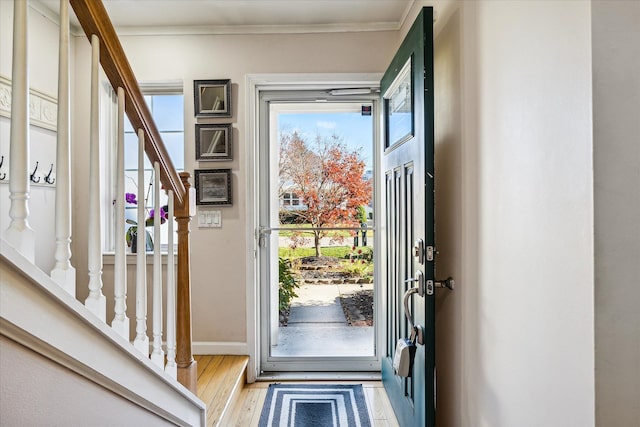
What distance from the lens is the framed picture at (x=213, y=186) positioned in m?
2.77

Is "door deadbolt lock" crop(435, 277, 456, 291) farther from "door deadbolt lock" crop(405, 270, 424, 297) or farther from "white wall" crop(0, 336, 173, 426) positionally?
"white wall" crop(0, 336, 173, 426)

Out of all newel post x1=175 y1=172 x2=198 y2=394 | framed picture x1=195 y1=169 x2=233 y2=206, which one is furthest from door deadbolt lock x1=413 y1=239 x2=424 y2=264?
framed picture x1=195 y1=169 x2=233 y2=206

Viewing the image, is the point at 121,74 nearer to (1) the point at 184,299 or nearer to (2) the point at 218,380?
(1) the point at 184,299

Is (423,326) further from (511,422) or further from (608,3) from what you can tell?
(608,3)

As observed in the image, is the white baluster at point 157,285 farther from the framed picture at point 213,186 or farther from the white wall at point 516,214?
the framed picture at point 213,186

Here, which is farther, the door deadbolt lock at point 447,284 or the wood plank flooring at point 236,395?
the wood plank flooring at point 236,395

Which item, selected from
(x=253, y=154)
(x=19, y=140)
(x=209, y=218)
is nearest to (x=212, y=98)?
(x=253, y=154)

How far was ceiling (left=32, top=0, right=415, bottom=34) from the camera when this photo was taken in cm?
247

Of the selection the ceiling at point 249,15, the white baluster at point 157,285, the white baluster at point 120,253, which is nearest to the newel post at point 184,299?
the white baluster at point 157,285

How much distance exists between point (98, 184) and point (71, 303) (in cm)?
32

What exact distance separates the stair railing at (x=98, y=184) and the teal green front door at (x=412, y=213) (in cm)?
98

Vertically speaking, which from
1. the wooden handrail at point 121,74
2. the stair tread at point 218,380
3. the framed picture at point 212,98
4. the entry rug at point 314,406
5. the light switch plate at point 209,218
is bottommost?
the entry rug at point 314,406

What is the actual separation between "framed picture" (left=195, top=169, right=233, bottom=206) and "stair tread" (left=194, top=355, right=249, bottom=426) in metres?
1.08

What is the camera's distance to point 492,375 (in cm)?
134
